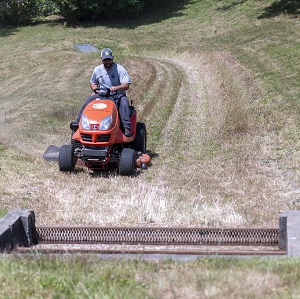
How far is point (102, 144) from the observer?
391 inches

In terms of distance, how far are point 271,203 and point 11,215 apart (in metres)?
3.40

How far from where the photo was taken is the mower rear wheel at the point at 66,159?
33.6 feet

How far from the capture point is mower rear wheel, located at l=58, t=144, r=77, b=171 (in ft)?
33.6

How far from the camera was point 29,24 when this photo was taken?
43312 millimetres

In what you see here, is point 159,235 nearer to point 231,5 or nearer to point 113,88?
point 113,88

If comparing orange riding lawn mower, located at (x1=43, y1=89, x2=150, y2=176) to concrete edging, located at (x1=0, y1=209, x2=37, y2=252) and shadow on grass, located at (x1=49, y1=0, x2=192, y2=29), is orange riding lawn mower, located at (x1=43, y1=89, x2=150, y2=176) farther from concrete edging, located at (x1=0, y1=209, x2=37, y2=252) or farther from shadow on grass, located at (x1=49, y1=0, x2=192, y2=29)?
shadow on grass, located at (x1=49, y1=0, x2=192, y2=29)

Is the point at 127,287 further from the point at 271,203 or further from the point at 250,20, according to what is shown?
the point at 250,20

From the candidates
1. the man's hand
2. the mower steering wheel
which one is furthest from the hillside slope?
the man's hand

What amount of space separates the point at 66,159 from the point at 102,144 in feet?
2.37

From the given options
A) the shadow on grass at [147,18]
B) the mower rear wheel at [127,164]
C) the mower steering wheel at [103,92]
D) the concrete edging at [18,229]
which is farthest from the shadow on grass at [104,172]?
the shadow on grass at [147,18]

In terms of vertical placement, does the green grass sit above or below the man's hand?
above

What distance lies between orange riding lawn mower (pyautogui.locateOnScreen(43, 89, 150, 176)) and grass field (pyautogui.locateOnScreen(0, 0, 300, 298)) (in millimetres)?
221

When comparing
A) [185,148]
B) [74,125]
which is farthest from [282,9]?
[74,125]

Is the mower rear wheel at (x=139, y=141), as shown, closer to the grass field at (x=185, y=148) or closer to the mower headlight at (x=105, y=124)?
the grass field at (x=185, y=148)
